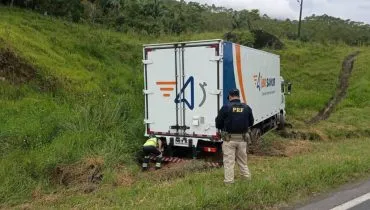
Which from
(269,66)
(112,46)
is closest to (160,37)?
(112,46)

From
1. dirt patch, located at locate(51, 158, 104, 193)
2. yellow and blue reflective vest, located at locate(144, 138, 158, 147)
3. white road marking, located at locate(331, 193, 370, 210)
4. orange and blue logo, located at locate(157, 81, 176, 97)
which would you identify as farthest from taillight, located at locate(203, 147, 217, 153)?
white road marking, located at locate(331, 193, 370, 210)

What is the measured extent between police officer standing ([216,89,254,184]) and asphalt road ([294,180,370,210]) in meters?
1.47

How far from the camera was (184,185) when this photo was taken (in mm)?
7277

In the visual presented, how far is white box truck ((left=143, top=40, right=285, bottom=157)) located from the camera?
9828 millimetres

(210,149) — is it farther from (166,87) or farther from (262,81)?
(262,81)

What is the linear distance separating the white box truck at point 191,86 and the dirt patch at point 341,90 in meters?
10.7

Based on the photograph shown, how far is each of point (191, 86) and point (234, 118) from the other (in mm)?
2946

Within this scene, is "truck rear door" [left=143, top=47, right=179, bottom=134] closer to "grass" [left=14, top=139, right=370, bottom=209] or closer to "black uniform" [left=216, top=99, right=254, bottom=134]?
"grass" [left=14, top=139, right=370, bottom=209]

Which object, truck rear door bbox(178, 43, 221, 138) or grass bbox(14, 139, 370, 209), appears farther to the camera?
truck rear door bbox(178, 43, 221, 138)

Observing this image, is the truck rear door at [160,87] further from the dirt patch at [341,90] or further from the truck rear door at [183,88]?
the dirt patch at [341,90]

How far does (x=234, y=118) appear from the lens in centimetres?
734

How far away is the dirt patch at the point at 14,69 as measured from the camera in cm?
1484

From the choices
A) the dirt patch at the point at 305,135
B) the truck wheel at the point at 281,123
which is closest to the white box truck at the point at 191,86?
the dirt patch at the point at 305,135

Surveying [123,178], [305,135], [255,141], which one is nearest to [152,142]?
[123,178]
